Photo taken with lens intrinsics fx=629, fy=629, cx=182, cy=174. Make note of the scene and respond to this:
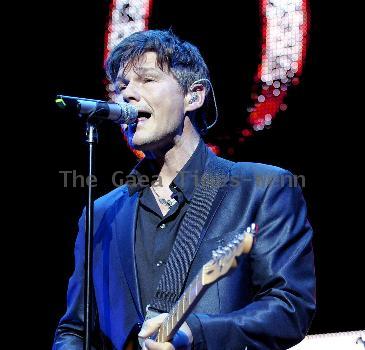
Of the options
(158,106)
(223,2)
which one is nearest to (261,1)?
(223,2)

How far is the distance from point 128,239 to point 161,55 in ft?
3.23

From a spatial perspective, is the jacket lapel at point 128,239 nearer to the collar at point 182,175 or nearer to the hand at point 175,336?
the collar at point 182,175

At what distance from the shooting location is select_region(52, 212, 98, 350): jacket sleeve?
2850mm

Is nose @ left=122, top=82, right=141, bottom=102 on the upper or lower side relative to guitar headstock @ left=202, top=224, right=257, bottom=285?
upper

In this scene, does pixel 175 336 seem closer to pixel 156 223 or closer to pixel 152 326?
pixel 152 326

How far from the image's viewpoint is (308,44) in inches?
154

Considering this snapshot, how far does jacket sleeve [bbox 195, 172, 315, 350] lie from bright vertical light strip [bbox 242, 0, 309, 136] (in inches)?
46.4

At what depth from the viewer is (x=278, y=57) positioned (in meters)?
3.92

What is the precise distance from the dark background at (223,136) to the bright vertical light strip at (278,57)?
7cm

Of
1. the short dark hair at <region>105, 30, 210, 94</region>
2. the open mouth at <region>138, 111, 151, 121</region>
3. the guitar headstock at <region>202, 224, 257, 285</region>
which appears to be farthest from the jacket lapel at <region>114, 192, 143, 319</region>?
the guitar headstock at <region>202, 224, 257, 285</region>

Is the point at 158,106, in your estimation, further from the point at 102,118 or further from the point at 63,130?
the point at 63,130

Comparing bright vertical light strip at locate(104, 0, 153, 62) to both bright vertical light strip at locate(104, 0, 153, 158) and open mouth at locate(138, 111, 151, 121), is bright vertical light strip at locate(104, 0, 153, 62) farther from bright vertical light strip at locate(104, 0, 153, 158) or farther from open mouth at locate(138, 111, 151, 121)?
open mouth at locate(138, 111, 151, 121)

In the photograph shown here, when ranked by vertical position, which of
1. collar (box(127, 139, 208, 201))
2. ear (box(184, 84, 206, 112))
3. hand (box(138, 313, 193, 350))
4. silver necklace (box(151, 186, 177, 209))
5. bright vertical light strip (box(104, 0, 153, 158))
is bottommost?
hand (box(138, 313, 193, 350))

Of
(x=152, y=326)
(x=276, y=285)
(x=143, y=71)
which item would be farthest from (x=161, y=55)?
(x=152, y=326)
